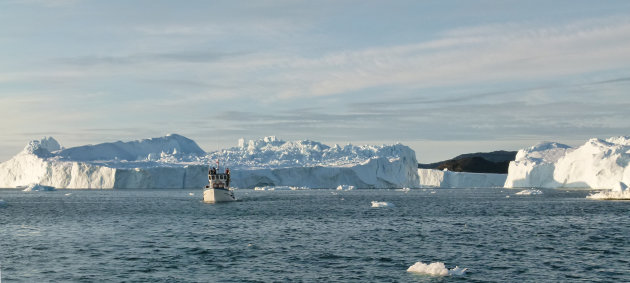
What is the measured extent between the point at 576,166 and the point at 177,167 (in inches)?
3057

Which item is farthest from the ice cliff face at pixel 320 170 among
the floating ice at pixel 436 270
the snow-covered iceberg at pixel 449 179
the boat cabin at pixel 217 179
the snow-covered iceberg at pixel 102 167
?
the floating ice at pixel 436 270

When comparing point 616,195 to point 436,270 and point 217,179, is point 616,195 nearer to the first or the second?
point 217,179

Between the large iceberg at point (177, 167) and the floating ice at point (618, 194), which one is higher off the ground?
the large iceberg at point (177, 167)

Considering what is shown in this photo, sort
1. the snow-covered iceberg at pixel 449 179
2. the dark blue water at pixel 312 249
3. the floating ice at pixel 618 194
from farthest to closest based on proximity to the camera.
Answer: the snow-covered iceberg at pixel 449 179 < the floating ice at pixel 618 194 < the dark blue water at pixel 312 249

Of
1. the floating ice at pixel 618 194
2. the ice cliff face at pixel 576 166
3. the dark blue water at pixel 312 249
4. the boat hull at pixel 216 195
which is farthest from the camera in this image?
the ice cliff face at pixel 576 166

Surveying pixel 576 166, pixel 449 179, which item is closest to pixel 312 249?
pixel 576 166

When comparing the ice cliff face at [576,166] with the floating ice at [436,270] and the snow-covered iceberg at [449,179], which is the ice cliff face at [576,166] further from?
the floating ice at [436,270]

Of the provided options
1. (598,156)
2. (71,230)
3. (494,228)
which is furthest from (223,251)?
(598,156)

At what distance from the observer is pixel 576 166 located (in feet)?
404

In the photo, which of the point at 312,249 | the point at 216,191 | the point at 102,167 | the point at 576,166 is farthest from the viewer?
the point at 102,167

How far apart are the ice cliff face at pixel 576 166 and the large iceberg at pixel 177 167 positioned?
24.9m

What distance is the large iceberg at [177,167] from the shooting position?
5261 inches

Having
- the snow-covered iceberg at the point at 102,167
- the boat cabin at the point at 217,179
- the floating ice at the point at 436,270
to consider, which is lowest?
the floating ice at the point at 436,270

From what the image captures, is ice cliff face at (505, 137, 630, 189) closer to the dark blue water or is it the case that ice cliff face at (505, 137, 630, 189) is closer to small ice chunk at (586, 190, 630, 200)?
small ice chunk at (586, 190, 630, 200)
